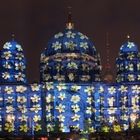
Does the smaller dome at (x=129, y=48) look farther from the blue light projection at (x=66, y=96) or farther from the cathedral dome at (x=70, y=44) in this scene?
the cathedral dome at (x=70, y=44)

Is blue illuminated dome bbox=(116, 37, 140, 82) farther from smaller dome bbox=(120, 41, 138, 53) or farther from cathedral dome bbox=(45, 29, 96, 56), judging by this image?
cathedral dome bbox=(45, 29, 96, 56)

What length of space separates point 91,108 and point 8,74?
507 inches

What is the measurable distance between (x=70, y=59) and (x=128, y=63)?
893 cm

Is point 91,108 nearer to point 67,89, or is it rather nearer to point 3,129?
point 67,89

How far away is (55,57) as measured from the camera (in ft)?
377

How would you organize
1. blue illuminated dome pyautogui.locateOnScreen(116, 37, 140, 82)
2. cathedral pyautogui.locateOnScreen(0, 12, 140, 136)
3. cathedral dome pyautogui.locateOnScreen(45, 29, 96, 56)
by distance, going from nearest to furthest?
1. cathedral pyautogui.locateOnScreen(0, 12, 140, 136)
2. blue illuminated dome pyautogui.locateOnScreen(116, 37, 140, 82)
3. cathedral dome pyautogui.locateOnScreen(45, 29, 96, 56)

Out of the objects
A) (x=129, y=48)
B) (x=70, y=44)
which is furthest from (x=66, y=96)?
(x=129, y=48)

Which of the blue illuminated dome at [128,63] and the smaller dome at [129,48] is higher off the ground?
the smaller dome at [129,48]

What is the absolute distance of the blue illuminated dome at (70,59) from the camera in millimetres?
112000

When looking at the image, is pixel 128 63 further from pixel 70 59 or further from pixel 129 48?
pixel 70 59

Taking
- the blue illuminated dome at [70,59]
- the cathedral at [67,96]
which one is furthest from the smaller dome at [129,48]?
the blue illuminated dome at [70,59]

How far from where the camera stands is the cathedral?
105938 mm

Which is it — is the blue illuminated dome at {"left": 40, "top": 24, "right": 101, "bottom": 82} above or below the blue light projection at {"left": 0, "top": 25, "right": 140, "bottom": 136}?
above

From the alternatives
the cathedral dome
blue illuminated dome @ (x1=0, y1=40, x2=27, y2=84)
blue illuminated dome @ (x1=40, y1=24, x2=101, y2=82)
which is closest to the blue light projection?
blue illuminated dome @ (x1=0, y1=40, x2=27, y2=84)
